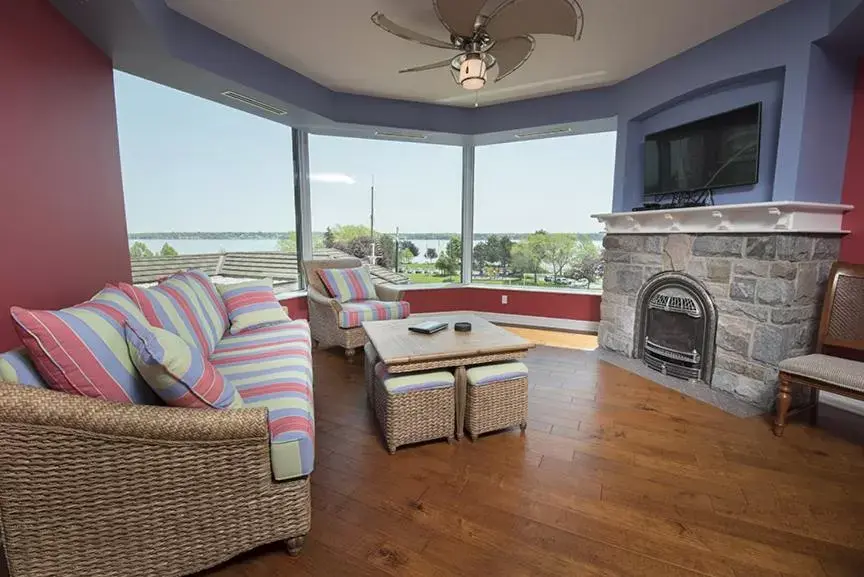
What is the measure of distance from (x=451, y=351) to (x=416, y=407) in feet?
1.18

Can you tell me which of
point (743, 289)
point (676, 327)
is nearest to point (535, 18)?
point (743, 289)

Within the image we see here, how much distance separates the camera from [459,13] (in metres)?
2.19

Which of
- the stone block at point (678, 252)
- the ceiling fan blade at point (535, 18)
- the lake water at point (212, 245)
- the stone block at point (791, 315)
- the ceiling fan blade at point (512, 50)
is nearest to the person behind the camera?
the ceiling fan blade at point (535, 18)

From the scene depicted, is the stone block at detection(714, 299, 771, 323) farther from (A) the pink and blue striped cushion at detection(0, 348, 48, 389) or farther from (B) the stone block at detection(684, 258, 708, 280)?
(A) the pink and blue striped cushion at detection(0, 348, 48, 389)

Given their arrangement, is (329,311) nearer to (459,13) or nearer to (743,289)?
(459,13)

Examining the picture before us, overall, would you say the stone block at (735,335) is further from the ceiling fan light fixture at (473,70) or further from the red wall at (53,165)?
the red wall at (53,165)

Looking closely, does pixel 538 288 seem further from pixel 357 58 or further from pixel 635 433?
pixel 357 58

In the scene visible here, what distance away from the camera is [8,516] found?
43.6 inches

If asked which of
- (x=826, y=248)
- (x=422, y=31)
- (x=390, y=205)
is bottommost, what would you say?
(x=826, y=248)

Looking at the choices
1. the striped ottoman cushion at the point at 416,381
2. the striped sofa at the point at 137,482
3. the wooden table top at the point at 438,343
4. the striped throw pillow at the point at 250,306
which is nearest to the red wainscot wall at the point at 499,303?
the striped throw pillow at the point at 250,306

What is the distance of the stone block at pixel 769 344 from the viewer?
261cm

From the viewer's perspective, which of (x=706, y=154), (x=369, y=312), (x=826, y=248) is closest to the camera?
(x=826, y=248)

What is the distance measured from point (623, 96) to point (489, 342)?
10.4 feet

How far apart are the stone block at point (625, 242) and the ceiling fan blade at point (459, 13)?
2452 mm
